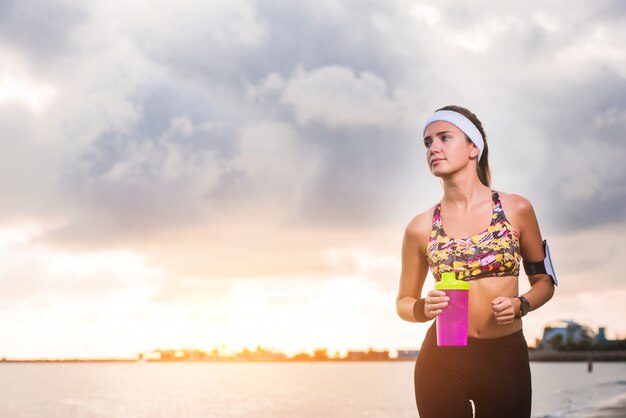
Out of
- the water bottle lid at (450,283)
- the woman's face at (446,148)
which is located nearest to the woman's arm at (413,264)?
the woman's face at (446,148)

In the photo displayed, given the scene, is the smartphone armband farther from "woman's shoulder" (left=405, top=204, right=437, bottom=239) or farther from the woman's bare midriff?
"woman's shoulder" (left=405, top=204, right=437, bottom=239)

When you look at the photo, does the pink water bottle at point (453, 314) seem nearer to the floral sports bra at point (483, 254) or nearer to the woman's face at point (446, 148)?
the floral sports bra at point (483, 254)

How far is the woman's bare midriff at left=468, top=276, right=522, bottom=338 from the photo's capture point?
13.5ft

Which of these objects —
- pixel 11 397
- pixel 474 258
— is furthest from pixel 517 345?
pixel 11 397

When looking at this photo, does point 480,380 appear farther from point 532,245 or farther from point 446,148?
point 446,148

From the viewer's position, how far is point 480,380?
13.6ft

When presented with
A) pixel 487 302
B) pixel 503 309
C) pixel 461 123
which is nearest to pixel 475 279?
pixel 487 302

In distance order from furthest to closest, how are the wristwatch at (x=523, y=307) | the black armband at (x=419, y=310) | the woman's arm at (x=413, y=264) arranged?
the woman's arm at (x=413, y=264) < the black armband at (x=419, y=310) < the wristwatch at (x=523, y=307)

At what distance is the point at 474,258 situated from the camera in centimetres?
411

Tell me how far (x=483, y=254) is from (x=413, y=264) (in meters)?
0.56

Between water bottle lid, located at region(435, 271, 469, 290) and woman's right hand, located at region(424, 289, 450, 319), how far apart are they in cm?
3

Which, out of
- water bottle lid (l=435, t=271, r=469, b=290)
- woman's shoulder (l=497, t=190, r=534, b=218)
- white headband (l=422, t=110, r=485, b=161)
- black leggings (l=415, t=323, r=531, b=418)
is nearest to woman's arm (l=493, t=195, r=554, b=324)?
woman's shoulder (l=497, t=190, r=534, b=218)

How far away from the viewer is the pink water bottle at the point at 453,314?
3895 mm

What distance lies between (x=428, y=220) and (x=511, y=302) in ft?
2.30
